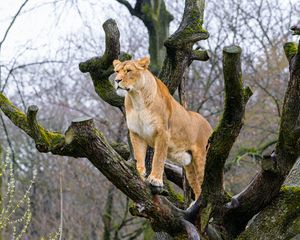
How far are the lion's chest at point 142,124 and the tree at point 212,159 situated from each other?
59 cm

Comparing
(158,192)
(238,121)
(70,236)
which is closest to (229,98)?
(238,121)

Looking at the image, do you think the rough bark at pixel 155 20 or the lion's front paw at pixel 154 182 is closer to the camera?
the lion's front paw at pixel 154 182

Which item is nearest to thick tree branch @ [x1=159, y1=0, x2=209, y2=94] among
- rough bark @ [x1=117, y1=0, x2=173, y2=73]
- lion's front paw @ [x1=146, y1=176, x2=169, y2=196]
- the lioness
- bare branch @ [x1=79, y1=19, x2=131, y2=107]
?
bare branch @ [x1=79, y1=19, x2=131, y2=107]

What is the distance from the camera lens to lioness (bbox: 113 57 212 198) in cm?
595

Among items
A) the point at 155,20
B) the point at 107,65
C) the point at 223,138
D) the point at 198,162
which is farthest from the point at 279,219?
the point at 155,20

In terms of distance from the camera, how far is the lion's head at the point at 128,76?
5879 mm

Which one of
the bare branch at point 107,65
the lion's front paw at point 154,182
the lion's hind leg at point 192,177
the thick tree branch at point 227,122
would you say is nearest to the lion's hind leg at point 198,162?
the lion's hind leg at point 192,177

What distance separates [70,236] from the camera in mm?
18375

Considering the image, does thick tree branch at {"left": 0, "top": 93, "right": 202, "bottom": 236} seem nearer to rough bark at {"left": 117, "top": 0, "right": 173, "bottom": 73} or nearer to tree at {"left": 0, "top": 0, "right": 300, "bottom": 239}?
tree at {"left": 0, "top": 0, "right": 300, "bottom": 239}

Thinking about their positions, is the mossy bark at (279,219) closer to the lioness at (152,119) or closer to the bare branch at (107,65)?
the lioness at (152,119)

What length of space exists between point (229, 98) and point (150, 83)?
1186 millimetres

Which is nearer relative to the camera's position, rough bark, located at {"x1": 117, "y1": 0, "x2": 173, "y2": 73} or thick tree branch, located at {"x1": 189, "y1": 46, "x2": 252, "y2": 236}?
thick tree branch, located at {"x1": 189, "y1": 46, "x2": 252, "y2": 236}

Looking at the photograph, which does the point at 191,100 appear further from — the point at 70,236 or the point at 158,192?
the point at 158,192

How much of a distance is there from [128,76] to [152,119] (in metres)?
0.48
